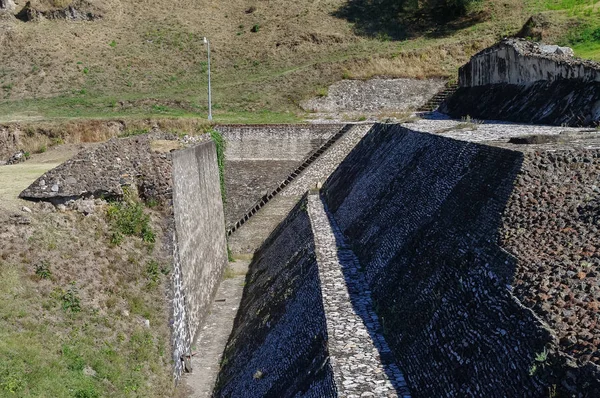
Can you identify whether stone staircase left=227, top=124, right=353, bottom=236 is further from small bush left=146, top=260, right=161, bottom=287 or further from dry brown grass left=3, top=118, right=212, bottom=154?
small bush left=146, top=260, right=161, bottom=287

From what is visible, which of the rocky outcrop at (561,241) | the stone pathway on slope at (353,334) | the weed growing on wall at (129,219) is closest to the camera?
the rocky outcrop at (561,241)

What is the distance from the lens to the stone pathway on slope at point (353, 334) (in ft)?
25.6

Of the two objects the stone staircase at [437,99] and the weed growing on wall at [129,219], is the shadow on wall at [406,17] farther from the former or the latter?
the weed growing on wall at [129,219]

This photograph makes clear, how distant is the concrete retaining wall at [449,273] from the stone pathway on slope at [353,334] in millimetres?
229

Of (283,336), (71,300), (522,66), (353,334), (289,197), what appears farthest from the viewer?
(289,197)

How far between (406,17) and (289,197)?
2879cm

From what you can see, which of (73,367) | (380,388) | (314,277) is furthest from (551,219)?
(73,367)

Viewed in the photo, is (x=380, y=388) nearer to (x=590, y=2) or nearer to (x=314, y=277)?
(x=314, y=277)

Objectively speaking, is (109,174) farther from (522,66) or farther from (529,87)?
(522,66)

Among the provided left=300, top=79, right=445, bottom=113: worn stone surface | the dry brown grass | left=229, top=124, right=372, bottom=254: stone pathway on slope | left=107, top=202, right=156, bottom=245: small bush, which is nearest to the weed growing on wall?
left=107, top=202, right=156, bottom=245: small bush

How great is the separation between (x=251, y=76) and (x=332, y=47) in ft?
25.6

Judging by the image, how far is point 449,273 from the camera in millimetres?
8500

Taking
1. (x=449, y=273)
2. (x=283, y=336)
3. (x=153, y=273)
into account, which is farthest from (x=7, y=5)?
(x=449, y=273)

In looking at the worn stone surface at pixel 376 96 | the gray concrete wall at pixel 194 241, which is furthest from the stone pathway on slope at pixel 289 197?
the worn stone surface at pixel 376 96
